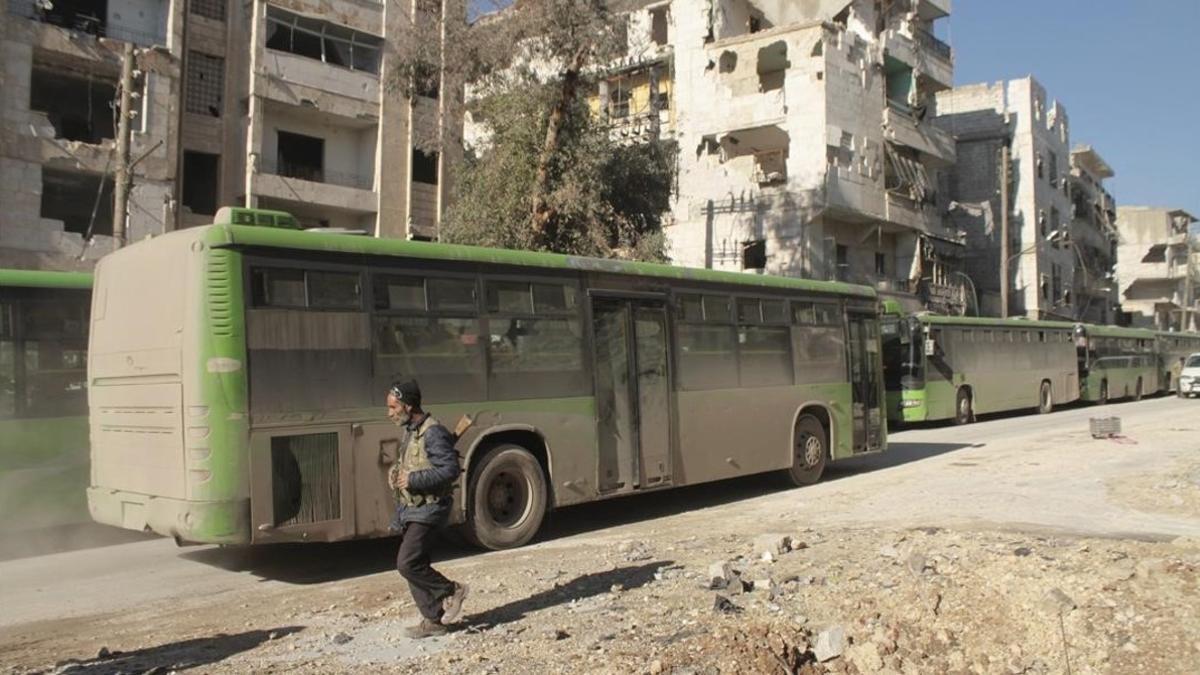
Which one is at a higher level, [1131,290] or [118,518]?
[1131,290]

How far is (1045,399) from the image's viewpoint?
94.6ft

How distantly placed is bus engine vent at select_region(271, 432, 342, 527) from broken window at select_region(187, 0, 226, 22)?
23.6m

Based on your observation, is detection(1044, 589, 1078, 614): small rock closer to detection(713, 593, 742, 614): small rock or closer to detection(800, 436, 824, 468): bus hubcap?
detection(713, 593, 742, 614): small rock

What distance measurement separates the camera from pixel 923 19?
4338 centimetres

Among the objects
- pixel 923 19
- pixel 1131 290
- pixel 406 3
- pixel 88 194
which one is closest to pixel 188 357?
pixel 88 194

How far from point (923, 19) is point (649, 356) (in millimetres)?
39481

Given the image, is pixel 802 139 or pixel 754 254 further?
pixel 754 254

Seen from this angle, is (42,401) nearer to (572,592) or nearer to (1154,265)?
(572,592)

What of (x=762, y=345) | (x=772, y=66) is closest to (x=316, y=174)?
(x=772, y=66)

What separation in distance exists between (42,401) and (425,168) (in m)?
24.2

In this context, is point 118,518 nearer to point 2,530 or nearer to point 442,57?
point 2,530

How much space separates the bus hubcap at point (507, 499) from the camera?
8.67 metres

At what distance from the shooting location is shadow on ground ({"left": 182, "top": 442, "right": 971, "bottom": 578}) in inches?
320

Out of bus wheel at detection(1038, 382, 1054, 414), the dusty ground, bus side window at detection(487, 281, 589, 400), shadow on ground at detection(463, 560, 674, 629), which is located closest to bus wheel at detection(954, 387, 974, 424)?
bus wheel at detection(1038, 382, 1054, 414)
